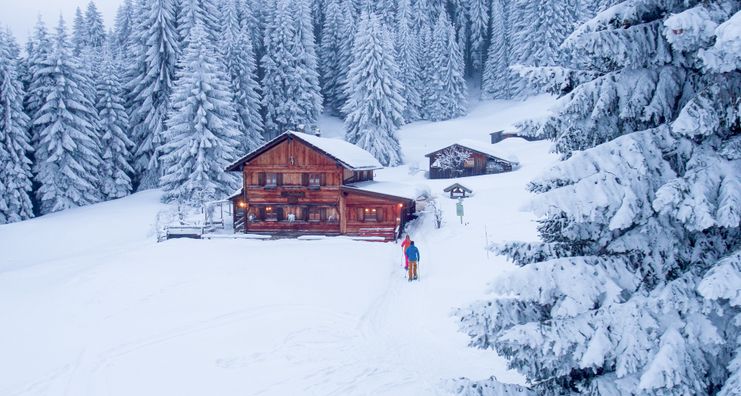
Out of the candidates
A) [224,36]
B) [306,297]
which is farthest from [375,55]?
[306,297]

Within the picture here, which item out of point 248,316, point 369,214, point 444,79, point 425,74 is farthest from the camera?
point 425,74

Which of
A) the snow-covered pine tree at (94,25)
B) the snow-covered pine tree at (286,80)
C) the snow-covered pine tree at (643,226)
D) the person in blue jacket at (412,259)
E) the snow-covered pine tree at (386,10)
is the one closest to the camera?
the snow-covered pine tree at (643,226)

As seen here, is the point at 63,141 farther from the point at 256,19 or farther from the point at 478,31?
the point at 478,31

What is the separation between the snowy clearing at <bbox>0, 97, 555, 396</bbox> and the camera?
1096cm

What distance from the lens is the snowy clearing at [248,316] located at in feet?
36.0

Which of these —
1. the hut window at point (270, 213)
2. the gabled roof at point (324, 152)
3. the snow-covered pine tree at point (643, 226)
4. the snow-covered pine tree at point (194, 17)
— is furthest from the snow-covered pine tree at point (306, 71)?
the snow-covered pine tree at point (643, 226)

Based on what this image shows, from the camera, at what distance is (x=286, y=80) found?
61.0m

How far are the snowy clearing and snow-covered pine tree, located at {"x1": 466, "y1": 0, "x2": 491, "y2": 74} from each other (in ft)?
210

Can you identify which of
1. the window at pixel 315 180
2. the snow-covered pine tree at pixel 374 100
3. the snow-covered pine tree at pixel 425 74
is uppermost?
the snow-covered pine tree at pixel 425 74

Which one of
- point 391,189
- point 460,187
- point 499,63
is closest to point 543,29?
point 499,63

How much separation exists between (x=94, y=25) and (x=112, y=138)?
40780 mm

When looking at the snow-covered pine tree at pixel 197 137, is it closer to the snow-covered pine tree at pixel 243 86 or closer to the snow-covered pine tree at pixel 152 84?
the snow-covered pine tree at pixel 152 84

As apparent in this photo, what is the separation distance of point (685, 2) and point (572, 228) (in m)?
2.93

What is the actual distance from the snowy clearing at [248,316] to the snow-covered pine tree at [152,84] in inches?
758
